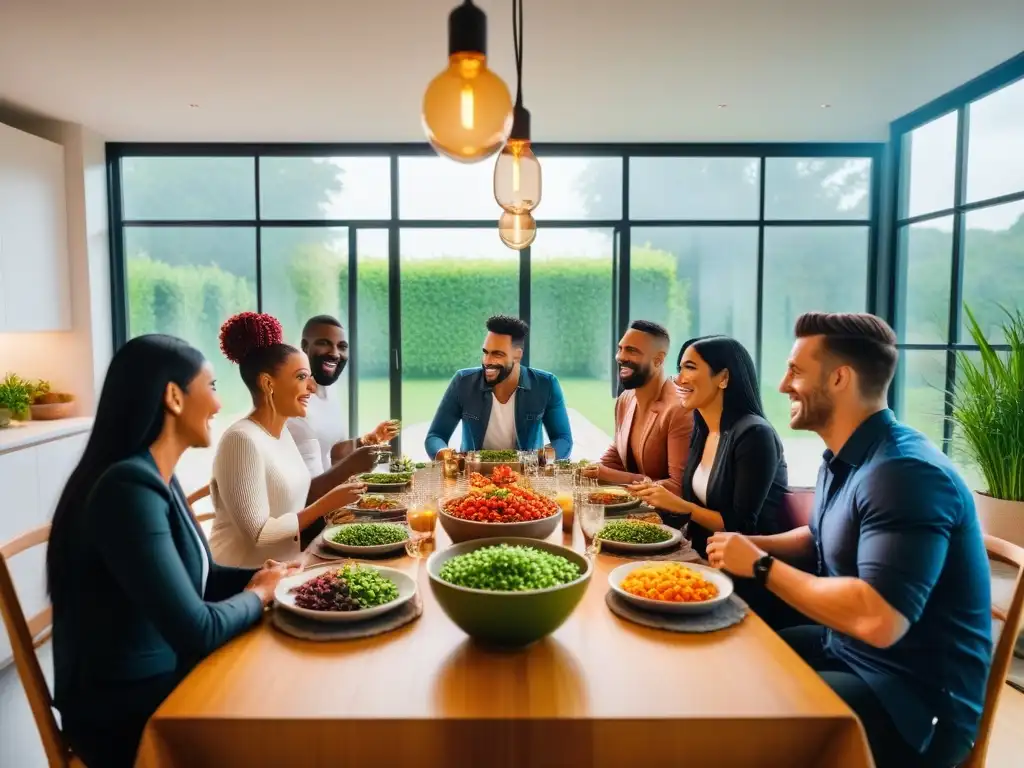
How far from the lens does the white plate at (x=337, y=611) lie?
1.39 m

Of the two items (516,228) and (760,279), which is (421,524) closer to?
(516,228)

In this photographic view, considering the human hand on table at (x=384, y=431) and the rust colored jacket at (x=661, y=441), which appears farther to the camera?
the human hand on table at (x=384, y=431)

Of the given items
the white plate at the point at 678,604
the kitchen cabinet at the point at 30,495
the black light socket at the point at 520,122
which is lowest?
the kitchen cabinet at the point at 30,495

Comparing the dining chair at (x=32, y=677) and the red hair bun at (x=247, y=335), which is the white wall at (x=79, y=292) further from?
the dining chair at (x=32, y=677)

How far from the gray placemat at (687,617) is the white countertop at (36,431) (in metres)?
3.45

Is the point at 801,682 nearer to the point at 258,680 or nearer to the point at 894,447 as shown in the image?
the point at 894,447

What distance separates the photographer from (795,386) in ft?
5.51

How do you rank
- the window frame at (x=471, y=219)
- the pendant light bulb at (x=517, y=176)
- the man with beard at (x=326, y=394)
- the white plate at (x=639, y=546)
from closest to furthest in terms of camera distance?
1. the white plate at (x=639, y=546)
2. the pendant light bulb at (x=517, y=176)
3. the man with beard at (x=326, y=394)
4. the window frame at (x=471, y=219)

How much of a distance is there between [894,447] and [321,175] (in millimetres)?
4572

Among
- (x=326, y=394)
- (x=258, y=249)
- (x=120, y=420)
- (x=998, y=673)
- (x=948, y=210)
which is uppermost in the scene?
(x=948, y=210)

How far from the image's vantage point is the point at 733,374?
243 cm

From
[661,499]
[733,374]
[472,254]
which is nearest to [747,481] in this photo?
[661,499]

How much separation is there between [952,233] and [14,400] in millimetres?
5798

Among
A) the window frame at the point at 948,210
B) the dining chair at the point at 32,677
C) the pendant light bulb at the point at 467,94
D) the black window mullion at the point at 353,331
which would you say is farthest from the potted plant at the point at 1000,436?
the black window mullion at the point at 353,331
